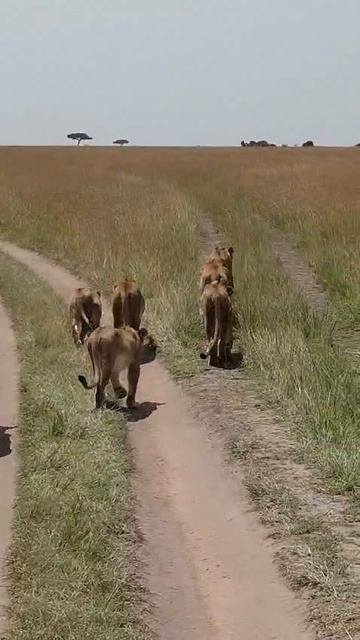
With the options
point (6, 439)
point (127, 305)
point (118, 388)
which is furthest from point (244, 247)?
point (6, 439)

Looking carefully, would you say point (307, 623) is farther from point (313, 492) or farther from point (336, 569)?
point (313, 492)

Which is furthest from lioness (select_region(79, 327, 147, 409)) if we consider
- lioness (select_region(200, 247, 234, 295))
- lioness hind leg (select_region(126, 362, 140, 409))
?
lioness (select_region(200, 247, 234, 295))

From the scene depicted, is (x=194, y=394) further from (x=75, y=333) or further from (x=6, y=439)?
(x=75, y=333)

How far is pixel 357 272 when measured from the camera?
1331 centimetres

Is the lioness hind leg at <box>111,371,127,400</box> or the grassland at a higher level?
the lioness hind leg at <box>111,371,127,400</box>

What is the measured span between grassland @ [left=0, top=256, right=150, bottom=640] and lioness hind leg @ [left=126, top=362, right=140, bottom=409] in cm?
37

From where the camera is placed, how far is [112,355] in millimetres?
7867

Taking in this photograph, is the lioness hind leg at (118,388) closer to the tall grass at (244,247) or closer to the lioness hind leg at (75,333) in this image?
the tall grass at (244,247)

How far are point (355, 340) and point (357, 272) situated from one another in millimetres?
2820

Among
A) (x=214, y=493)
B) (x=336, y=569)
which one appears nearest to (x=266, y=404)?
(x=214, y=493)

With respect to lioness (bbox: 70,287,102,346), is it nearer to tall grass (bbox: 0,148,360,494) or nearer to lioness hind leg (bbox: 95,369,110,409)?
tall grass (bbox: 0,148,360,494)

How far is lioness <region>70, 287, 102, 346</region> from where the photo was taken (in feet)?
34.5

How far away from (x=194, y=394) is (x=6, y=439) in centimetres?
195

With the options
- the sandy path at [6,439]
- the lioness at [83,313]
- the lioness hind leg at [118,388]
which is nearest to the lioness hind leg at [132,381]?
the lioness hind leg at [118,388]
